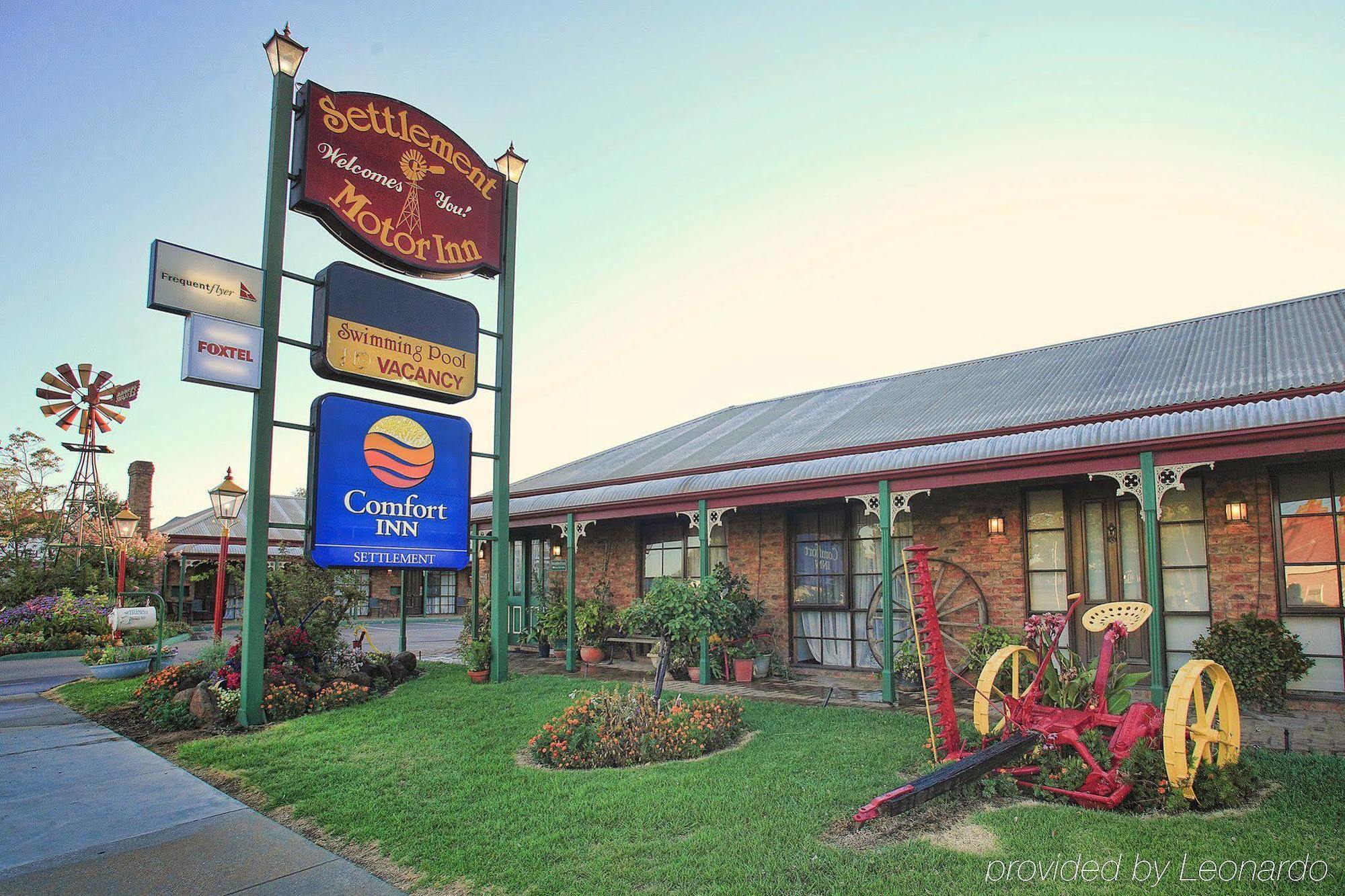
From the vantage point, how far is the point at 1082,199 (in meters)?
12.0

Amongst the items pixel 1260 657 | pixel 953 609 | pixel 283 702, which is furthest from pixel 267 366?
pixel 1260 657

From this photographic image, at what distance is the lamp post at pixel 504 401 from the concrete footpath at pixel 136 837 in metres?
4.48

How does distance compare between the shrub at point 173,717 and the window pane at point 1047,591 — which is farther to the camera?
the window pane at point 1047,591

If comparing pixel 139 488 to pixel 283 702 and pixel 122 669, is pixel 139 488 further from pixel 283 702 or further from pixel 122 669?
pixel 283 702

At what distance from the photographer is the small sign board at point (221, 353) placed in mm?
7945

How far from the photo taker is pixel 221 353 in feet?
26.8

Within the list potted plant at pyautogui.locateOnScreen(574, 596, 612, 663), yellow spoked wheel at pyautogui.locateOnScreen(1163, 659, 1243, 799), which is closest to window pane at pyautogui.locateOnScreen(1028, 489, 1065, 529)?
yellow spoked wheel at pyautogui.locateOnScreen(1163, 659, 1243, 799)

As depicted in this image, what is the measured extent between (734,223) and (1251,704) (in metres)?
10.8

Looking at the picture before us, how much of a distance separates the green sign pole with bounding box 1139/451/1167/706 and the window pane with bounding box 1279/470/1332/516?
200 cm

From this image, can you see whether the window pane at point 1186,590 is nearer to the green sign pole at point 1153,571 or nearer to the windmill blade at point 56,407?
the green sign pole at point 1153,571

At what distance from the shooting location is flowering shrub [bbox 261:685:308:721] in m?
8.37

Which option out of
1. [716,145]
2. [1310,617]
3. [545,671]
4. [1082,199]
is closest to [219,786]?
[545,671]

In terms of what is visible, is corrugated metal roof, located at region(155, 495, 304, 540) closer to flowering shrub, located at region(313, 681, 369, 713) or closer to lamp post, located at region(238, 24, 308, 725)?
flowering shrub, located at region(313, 681, 369, 713)

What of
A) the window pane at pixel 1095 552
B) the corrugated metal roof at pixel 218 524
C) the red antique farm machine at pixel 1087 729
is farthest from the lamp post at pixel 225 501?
the corrugated metal roof at pixel 218 524
